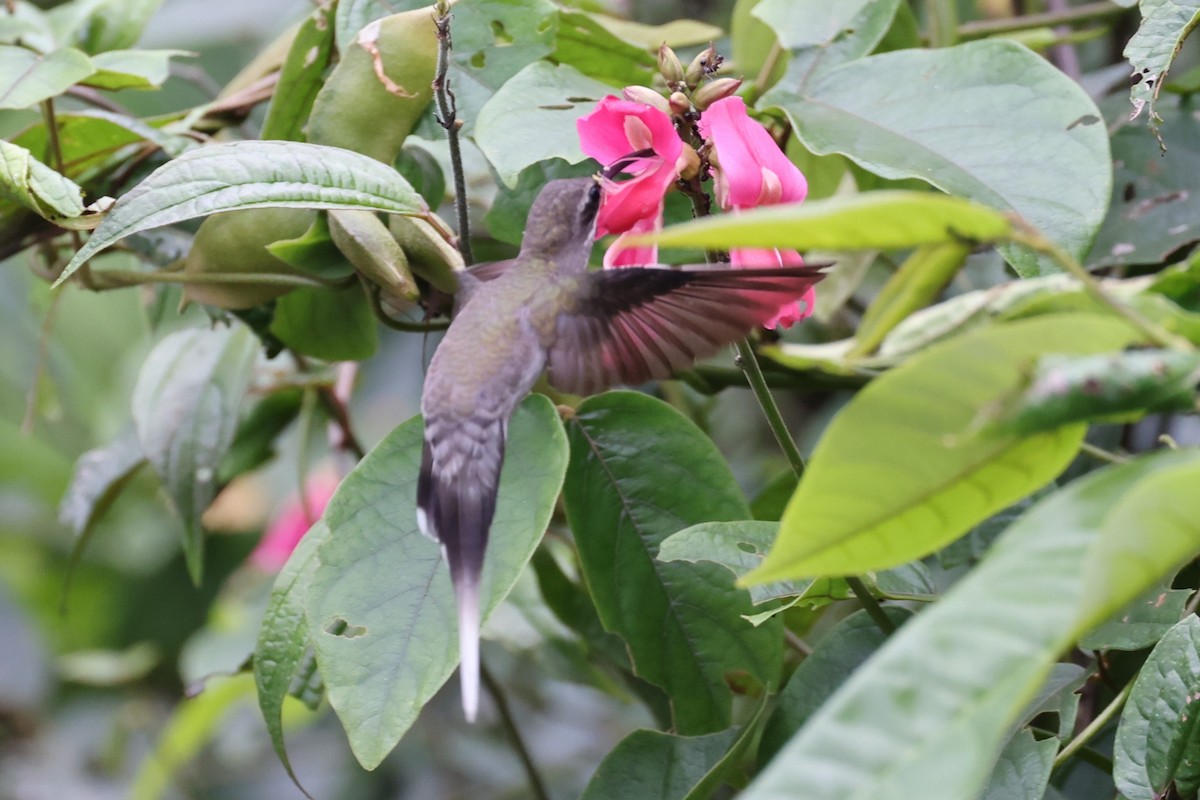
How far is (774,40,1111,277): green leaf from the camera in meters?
0.82

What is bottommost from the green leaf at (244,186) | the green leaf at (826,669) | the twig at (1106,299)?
the green leaf at (826,669)

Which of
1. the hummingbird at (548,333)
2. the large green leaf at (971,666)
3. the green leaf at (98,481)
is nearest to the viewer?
the large green leaf at (971,666)

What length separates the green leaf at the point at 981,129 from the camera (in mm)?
818

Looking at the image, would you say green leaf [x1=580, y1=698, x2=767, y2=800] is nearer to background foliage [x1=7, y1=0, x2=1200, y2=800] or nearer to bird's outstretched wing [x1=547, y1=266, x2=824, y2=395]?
background foliage [x1=7, y1=0, x2=1200, y2=800]

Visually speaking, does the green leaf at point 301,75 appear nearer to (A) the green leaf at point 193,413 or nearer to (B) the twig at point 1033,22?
(A) the green leaf at point 193,413

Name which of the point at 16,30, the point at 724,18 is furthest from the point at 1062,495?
the point at 724,18

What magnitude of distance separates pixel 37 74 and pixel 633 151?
22.5 inches

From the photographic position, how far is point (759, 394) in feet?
2.61

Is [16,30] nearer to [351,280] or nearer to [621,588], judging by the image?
[351,280]

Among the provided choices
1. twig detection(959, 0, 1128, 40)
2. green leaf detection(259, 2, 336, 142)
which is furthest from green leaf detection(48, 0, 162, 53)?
twig detection(959, 0, 1128, 40)

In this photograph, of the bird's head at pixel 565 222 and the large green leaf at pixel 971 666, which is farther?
the bird's head at pixel 565 222

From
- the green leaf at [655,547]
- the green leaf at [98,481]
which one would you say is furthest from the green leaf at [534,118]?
the green leaf at [98,481]

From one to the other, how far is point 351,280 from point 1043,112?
59 cm

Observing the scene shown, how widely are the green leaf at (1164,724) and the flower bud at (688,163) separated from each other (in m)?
0.44
